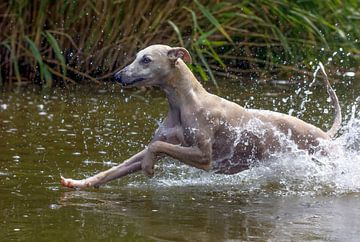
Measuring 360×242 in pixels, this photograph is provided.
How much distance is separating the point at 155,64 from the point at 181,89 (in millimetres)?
237

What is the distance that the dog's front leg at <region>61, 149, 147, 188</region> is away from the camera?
6633 millimetres

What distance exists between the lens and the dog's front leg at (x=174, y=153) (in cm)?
661

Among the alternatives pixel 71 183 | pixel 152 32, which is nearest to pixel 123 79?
pixel 71 183

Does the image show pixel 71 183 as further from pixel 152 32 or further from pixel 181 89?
pixel 152 32

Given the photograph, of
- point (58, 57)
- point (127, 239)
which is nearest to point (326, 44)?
point (58, 57)

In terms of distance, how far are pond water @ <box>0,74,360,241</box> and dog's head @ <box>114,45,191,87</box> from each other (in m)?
0.72

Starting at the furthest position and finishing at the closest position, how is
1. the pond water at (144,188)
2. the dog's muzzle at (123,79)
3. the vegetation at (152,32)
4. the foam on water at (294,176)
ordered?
the vegetation at (152,32) → the foam on water at (294,176) → the dog's muzzle at (123,79) → the pond water at (144,188)

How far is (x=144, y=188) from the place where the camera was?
270 inches

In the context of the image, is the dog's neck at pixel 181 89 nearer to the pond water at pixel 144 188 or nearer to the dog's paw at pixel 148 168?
the dog's paw at pixel 148 168

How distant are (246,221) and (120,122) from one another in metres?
3.90

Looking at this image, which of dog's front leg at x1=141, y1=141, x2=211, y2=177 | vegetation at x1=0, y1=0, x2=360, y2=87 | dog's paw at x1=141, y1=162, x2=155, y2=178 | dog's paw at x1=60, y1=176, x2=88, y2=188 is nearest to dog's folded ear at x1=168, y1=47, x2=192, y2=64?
dog's front leg at x1=141, y1=141, x2=211, y2=177

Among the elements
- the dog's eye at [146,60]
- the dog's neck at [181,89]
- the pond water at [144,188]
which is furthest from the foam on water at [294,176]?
the dog's eye at [146,60]

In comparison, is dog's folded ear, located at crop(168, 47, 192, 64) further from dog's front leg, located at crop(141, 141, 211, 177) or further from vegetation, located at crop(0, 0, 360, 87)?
vegetation, located at crop(0, 0, 360, 87)

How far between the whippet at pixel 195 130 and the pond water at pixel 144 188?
136 millimetres
